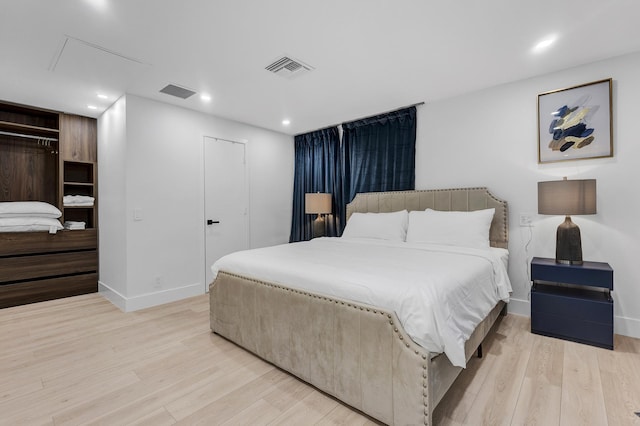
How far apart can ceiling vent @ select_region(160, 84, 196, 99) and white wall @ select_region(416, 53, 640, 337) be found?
8.99 feet

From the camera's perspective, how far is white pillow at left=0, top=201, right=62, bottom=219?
3314 millimetres

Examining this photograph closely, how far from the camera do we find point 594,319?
2.28 meters

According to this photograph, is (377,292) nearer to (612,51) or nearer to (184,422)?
(184,422)

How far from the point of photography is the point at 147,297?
3320mm

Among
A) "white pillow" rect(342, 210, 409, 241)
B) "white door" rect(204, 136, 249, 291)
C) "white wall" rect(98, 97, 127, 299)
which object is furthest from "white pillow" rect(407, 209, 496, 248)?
"white wall" rect(98, 97, 127, 299)

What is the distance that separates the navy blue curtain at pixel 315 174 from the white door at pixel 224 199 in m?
0.96

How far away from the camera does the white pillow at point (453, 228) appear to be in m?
2.80

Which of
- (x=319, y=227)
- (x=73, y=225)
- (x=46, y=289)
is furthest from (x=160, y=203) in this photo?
(x=319, y=227)

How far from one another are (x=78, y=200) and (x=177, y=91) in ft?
6.94

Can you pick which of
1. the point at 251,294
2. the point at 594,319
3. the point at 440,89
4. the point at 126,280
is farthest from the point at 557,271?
the point at 126,280

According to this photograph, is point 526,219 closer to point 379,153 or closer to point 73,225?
point 379,153

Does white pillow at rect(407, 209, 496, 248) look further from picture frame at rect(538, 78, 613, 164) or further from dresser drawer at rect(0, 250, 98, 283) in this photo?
dresser drawer at rect(0, 250, 98, 283)

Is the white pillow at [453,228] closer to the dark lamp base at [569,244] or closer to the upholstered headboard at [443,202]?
the upholstered headboard at [443,202]

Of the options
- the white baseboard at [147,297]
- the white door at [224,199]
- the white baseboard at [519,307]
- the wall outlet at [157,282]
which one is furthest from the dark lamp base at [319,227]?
the white baseboard at [519,307]
